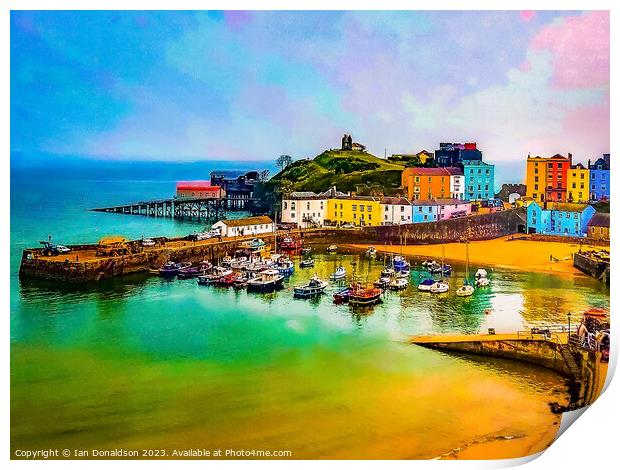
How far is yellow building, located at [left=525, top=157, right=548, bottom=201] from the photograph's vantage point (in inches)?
203

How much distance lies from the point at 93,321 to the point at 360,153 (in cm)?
196

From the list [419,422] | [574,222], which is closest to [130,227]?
[419,422]

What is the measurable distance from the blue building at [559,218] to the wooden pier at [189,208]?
189 centimetres

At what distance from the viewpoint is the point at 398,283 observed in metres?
5.20

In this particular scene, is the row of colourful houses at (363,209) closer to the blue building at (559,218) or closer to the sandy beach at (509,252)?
the sandy beach at (509,252)

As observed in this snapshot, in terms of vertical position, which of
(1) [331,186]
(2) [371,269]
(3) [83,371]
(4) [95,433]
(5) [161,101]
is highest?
(5) [161,101]

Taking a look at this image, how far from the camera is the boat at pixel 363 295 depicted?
16.7 ft

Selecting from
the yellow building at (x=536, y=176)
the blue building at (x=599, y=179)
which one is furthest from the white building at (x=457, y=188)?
the blue building at (x=599, y=179)

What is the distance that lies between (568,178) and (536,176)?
0.21m

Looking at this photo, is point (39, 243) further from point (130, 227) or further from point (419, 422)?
point (419, 422)

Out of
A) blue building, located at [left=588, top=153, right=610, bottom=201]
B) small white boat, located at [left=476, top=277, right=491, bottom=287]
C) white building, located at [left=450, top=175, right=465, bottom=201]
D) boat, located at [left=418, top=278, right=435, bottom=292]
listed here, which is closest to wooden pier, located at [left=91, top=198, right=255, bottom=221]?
boat, located at [left=418, top=278, right=435, bottom=292]

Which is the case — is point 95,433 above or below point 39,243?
below

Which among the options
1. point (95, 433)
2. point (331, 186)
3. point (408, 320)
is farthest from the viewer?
point (331, 186)

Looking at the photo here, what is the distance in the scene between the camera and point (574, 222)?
5215mm
